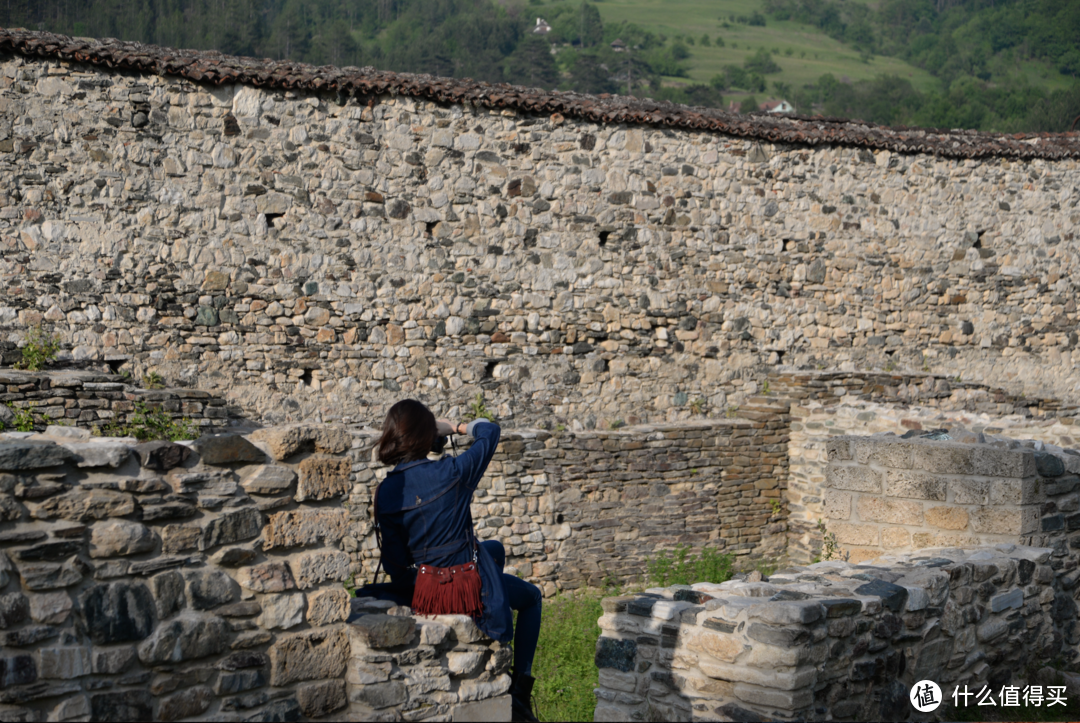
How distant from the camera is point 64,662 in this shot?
3068mm

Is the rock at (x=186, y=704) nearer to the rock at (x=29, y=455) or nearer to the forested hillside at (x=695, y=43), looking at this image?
the rock at (x=29, y=455)

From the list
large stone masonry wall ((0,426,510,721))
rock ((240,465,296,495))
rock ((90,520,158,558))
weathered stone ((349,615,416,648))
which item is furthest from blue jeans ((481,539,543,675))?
rock ((90,520,158,558))

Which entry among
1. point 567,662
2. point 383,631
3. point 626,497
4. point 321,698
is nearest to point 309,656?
point 321,698

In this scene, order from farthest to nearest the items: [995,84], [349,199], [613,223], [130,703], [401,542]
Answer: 1. [995,84]
2. [613,223]
3. [349,199]
4. [401,542]
5. [130,703]

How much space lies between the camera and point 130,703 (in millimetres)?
3180

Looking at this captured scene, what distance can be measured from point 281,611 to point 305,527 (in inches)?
12.3

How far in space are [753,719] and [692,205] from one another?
7.45 m

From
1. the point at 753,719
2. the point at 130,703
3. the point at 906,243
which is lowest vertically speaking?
the point at 753,719

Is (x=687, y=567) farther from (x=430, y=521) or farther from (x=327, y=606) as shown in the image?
(x=327, y=606)

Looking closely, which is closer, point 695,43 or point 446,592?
point 446,592

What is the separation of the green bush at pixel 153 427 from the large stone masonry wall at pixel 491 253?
2.68ft

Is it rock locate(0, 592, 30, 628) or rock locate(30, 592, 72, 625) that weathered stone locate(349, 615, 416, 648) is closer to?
rock locate(30, 592, 72, 625)

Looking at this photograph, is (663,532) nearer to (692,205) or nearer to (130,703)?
(692,205)

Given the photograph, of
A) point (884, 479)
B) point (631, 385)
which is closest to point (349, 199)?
point (631, 385)
